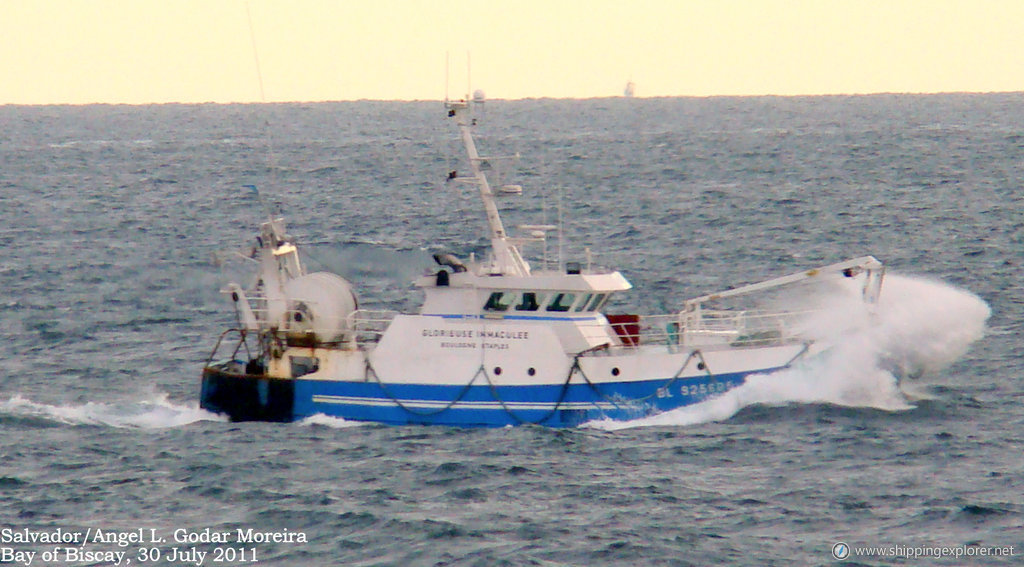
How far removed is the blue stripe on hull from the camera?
28.5 metres

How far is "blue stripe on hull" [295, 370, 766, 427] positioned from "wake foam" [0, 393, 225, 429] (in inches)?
135

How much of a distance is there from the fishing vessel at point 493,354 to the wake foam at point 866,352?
0.91 ft

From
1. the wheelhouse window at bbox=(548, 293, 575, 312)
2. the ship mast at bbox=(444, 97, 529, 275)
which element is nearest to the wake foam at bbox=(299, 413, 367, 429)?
the ship mast at bbox=(444, 97, 529, 275)

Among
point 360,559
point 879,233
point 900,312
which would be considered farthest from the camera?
point 879,233

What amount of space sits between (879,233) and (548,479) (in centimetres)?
3607

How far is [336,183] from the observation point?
278 ft

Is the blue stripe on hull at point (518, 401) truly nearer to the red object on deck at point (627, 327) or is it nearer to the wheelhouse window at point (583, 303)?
the wheelhouse window at point (583, 303)

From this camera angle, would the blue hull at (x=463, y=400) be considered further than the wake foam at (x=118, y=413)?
No

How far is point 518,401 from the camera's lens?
28656mm

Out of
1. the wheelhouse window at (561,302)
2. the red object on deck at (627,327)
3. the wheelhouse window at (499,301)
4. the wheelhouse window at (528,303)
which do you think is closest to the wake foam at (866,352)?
the red object on deck at (627,327)

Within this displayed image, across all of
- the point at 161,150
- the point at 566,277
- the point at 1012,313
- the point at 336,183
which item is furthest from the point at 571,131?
the point at 566,277

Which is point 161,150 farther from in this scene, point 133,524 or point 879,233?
point 133,524

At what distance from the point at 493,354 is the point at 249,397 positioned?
5.29 meters

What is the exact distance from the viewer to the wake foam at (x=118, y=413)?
29.8 m
